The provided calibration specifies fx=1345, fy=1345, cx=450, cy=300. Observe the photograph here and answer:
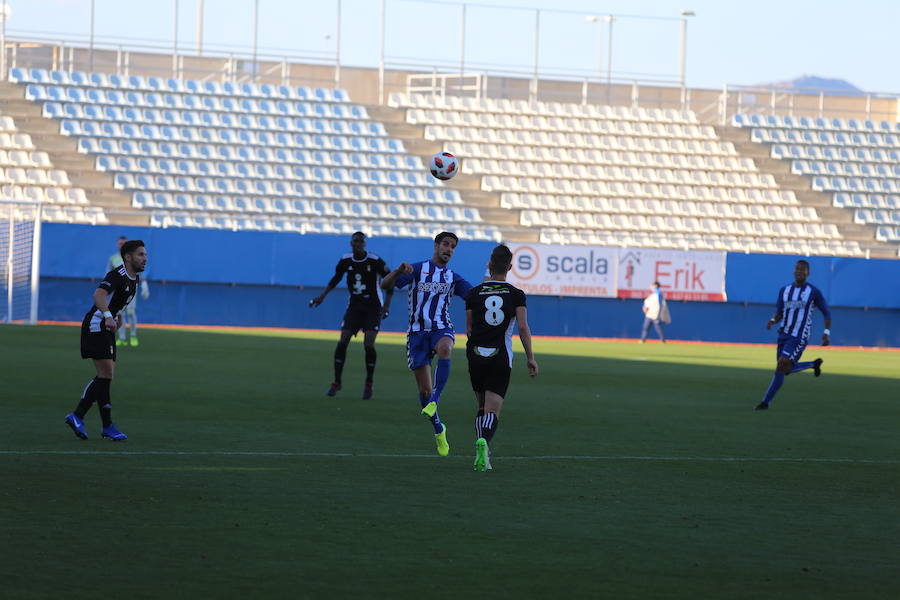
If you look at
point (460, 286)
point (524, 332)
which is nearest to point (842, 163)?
point (460, 286)

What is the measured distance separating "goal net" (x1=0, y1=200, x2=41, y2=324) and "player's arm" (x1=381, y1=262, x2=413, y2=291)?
24511 mm

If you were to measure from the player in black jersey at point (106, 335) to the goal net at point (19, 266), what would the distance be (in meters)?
24.7

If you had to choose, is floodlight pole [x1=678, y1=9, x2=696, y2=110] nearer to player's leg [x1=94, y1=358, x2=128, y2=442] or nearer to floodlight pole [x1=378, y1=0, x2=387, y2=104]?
floodlight pole [x1=378, y1=0, x2=387, y2=104]

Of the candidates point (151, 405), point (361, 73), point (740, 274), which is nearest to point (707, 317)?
point (740, 274)

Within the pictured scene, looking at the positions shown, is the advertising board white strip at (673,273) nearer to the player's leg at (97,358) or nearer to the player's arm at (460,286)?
the player's arm at (460,286)

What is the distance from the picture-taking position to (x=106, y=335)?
11.3 meters

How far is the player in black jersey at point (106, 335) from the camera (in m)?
11.1

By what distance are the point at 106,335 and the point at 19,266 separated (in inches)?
1023

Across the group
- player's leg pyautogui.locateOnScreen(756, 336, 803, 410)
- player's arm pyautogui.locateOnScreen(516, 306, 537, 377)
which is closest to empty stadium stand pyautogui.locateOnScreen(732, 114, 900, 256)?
player's leg pyautogui.locateOnScreen(756, 336, 803, 410)

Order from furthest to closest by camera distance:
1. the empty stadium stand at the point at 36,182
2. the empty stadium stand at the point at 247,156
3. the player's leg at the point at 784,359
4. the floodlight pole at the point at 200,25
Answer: the floodlight pole at the point at 200,25, the empty stadium stand at the point at 247,156, the empty stadium stand at the point at 36,182, the player's leg at the point at 784,359

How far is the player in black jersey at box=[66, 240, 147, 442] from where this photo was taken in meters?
11.1

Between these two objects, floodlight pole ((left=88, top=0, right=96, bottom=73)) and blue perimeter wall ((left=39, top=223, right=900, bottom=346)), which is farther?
floodlight pole ((left=88, top=0, right=96, bottom=73))

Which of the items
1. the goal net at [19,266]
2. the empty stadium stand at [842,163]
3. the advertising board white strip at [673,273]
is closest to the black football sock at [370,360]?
the goal net at [19,266]

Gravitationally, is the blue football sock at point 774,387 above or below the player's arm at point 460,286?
below
